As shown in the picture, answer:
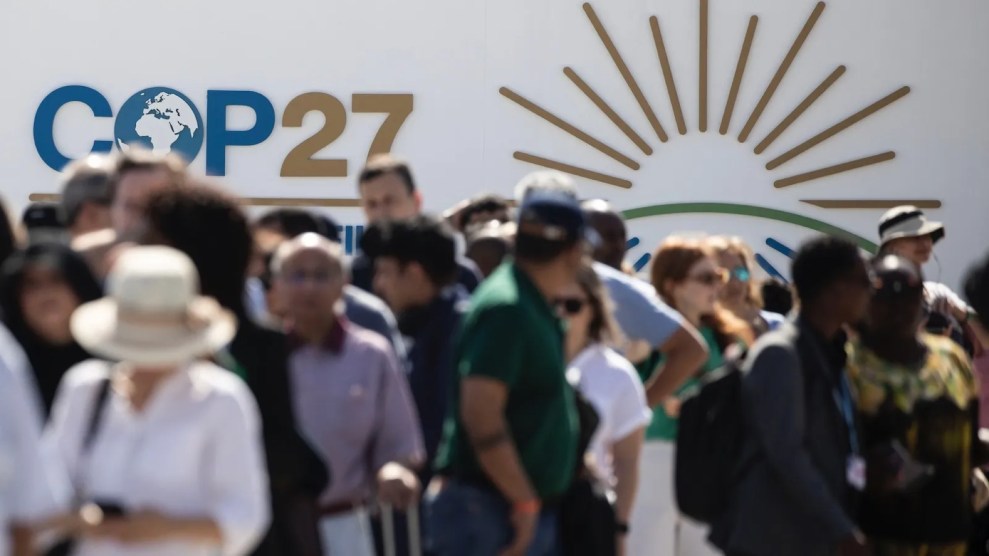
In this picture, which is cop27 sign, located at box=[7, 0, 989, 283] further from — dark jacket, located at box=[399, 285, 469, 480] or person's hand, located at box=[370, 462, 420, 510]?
person's hand, located at box=[370, 462, 420, 510]

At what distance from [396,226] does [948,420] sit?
1.45m

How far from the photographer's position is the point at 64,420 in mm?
2844

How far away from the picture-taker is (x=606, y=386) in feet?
14.8

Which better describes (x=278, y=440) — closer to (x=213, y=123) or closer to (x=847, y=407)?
(x=847, y=407)

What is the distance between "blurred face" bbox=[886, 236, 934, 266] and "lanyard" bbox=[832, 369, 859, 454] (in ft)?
8.22

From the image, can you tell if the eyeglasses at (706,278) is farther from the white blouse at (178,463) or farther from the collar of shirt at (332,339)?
the white blouse at (178,463)

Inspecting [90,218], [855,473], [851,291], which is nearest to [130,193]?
[90,218]

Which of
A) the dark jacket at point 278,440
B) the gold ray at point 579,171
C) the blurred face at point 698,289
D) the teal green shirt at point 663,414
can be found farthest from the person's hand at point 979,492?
the gold ray at point 579,171

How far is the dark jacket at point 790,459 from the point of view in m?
4.03

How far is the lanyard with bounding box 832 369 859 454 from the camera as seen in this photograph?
4164 millimetres

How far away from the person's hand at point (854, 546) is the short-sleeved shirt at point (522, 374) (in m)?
0.81

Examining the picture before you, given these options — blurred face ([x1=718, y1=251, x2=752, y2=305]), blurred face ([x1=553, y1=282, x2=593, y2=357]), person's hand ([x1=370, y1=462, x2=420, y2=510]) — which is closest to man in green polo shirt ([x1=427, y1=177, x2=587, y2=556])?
person's hand ([x1=370, y1=462, x2=420, y2=510])

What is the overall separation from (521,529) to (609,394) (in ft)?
3.30

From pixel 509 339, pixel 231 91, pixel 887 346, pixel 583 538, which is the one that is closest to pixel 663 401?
pixel 887 346
